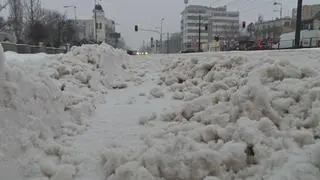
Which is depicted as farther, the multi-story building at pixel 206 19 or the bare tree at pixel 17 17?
the multi-story building at pixel 206 19

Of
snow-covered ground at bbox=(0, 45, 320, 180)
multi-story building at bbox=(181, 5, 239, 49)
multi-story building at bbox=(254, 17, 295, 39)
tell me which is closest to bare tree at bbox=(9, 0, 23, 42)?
multi-story building at bbox=(254, 17, 295, 39)

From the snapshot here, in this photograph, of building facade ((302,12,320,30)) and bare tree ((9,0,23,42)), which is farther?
building facade ((302,12,320,30))

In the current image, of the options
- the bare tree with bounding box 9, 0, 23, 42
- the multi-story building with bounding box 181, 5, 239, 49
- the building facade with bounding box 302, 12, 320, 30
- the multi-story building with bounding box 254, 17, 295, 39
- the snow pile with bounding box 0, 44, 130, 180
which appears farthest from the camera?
the multi-story building with bounding box 181, 5, 239, 49

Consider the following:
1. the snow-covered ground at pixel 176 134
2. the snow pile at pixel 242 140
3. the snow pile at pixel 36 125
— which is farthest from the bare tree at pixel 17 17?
the snow pile at pixel 242 140

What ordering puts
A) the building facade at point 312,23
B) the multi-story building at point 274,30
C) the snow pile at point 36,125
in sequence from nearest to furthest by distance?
the snow pile at point 36,125 < the building facade at point 312,23 < the multi-story building at point 274,30

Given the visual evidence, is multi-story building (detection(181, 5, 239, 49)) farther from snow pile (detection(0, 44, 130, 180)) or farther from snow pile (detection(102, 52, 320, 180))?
snow pile (detection(102, 52, 320, 180))

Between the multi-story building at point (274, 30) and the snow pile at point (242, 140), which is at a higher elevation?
the multi-story building at point (274, 30)

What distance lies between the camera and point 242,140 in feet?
14.2

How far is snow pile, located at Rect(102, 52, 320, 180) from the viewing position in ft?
12.9

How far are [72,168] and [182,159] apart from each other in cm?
117

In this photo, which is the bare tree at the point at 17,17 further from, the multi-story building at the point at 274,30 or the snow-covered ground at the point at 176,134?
the snow-covered ground at the point at 176,134

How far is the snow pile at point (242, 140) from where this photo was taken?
395 centimetres

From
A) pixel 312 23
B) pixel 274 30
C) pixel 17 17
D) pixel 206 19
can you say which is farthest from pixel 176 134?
pixel 206 19

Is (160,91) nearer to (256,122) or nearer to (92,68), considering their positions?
(92,68)
